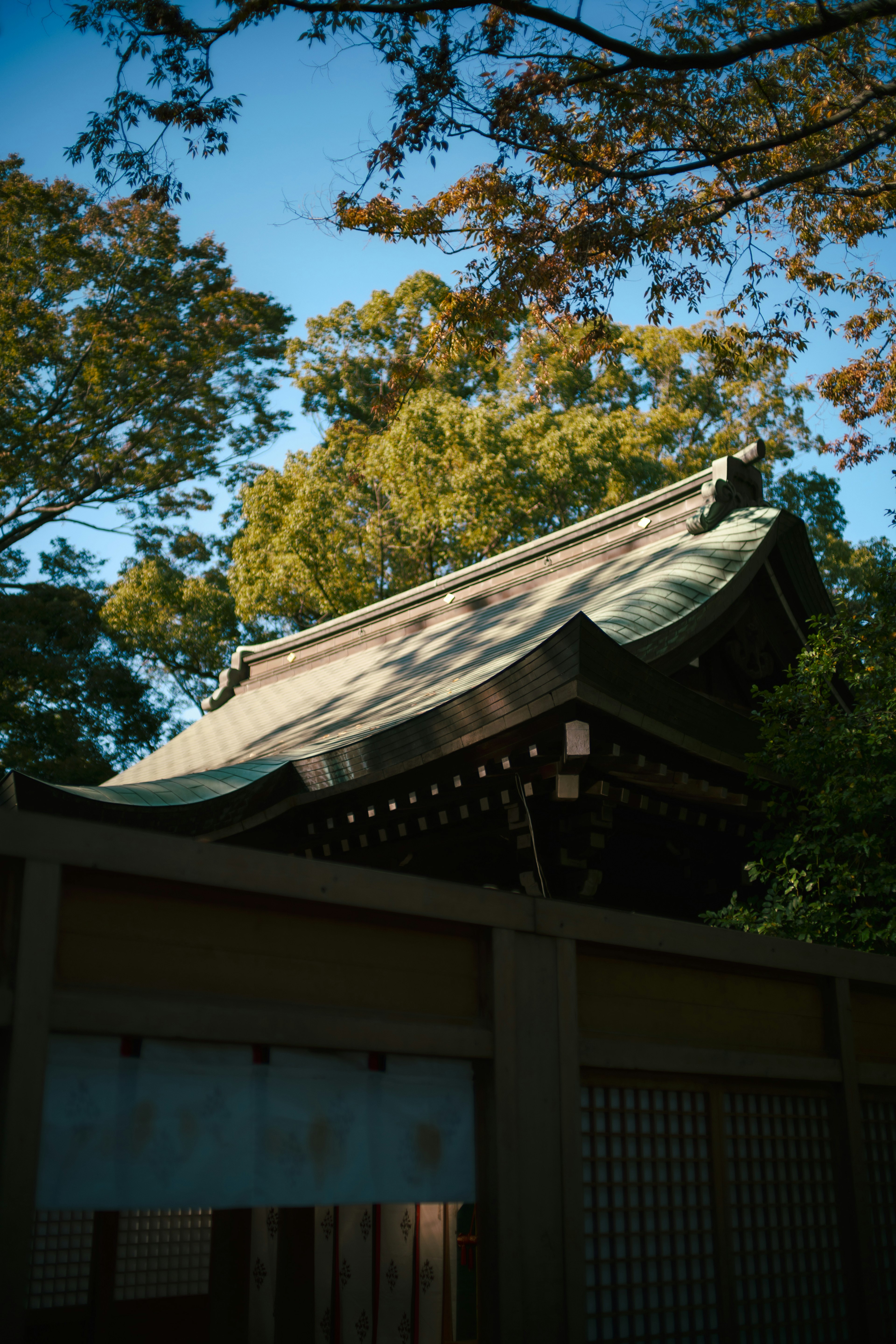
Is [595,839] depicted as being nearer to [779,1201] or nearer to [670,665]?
[670,665]

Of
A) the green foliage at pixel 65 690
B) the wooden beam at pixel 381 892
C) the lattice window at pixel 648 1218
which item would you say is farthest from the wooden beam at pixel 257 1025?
the green foliage at pixel 65 690

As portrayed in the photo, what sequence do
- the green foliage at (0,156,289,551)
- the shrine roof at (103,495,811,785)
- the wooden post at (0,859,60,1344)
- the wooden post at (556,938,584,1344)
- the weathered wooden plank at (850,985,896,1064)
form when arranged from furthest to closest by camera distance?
the green foliage at (0,156,289,551)
the shrine roof at (103,495,811,785)
the weathered wooden plank at (850,985,896,1064)
the wooden post at (556,938,584,1344)
the wooden post at (0,859,60,1344)

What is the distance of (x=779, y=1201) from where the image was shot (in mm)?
3838

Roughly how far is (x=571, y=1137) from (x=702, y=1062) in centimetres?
64

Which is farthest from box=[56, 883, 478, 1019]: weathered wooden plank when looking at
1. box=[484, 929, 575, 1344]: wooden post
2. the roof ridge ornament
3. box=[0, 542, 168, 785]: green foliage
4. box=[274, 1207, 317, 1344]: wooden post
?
box=[0, 542, 168, 785]: green foliage

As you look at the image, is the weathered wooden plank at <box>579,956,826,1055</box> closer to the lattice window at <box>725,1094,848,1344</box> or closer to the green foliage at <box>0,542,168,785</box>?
the lattice window at <box>725,1094,848,1344</box>

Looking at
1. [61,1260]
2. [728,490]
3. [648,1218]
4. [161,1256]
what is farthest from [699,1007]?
[728,490]

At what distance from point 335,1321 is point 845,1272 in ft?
7.57

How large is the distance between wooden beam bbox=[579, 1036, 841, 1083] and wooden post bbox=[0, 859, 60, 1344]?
165 cm

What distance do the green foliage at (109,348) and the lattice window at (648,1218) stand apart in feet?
57.1

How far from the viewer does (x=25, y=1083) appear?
2312 millimetres

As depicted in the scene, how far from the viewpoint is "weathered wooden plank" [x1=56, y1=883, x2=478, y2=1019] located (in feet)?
8.38

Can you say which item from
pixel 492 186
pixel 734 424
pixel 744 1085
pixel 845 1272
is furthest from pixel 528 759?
pixel 734 424

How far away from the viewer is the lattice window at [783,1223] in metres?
3.66
